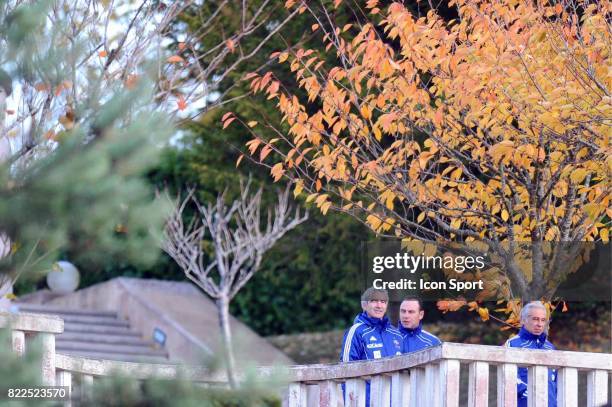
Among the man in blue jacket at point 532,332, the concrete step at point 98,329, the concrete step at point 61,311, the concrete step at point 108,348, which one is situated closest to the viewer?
the man in blue jacket at point 532,332

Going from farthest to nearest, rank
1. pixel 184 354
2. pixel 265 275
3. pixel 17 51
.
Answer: pixel 265 275, pixel 184 354, pixel 17 51

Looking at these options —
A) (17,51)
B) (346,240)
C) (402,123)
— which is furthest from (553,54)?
(346,240)

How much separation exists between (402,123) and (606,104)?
2.05 meters

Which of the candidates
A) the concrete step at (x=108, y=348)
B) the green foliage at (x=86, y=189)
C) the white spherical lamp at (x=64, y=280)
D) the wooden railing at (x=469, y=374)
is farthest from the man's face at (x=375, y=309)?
the white spherical lamp at (x=64, y=280)

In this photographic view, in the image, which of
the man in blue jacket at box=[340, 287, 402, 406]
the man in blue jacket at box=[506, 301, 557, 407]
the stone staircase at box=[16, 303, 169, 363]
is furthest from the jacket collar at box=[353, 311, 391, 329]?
the stone staircase at box=[16, 303, 169, 363]

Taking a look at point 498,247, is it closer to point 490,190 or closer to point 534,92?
point 490,190

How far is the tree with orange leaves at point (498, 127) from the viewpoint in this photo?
28.1 ft

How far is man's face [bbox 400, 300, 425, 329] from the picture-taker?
8812 mm

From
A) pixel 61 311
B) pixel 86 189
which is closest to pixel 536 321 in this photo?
pixel 86 189

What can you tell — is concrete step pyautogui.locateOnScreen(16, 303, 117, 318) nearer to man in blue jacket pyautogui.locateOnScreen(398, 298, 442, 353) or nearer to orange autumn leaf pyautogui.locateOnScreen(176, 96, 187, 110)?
orange autumn leaf pyautogui.locateOnScreen(176, 96, 187, 110)

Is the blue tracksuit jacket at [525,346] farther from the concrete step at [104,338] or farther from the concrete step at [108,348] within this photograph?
the concrete step at [104,338]

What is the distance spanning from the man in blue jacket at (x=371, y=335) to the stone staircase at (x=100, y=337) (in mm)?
7666

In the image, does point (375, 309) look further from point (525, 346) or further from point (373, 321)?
point (525, 346)

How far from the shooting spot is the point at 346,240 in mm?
17062
